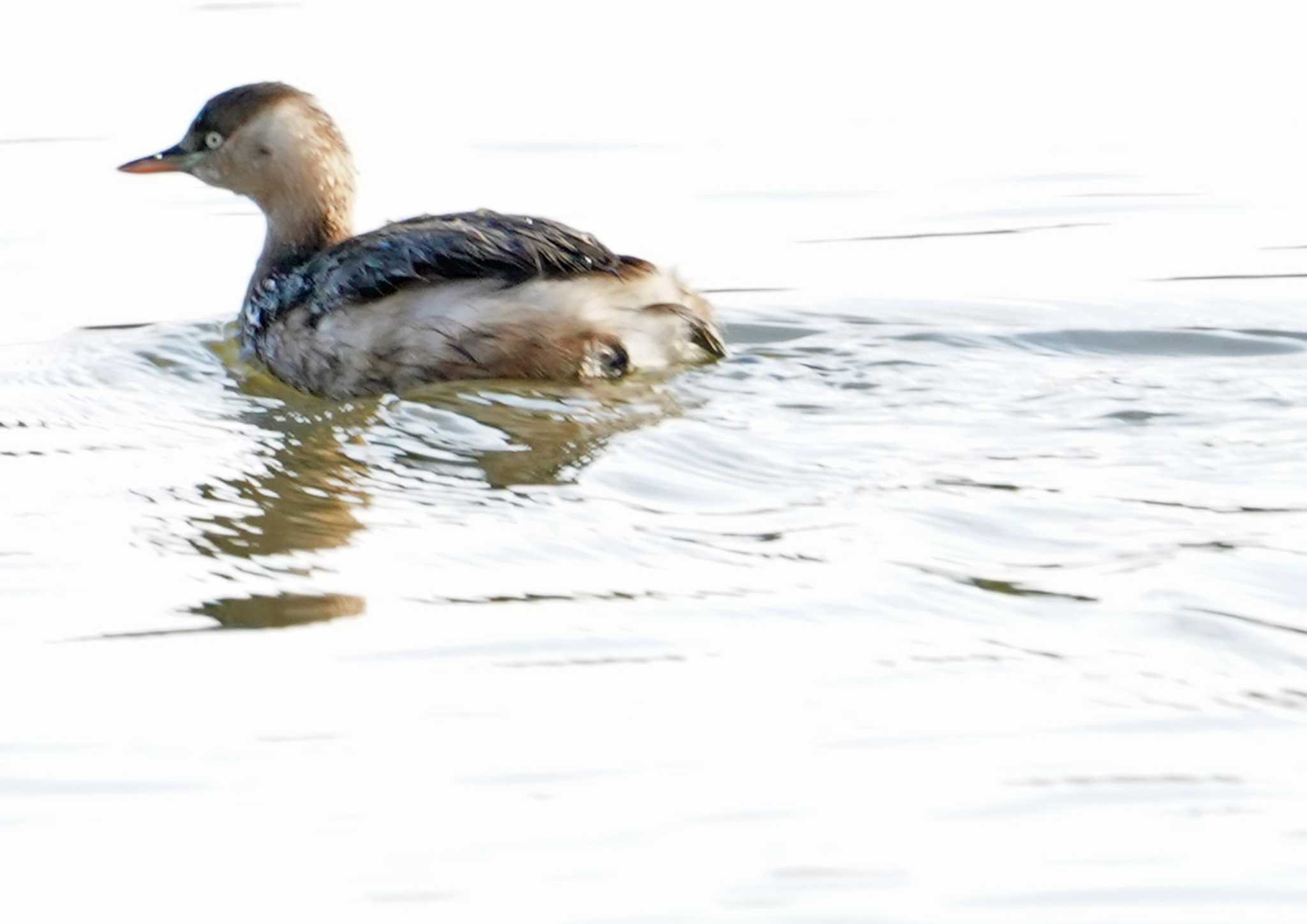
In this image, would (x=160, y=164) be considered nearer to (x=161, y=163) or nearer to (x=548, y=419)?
(x=161, y=163)

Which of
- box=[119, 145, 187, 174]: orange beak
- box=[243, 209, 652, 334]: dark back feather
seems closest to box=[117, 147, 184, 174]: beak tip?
box=[119, 145, 187, 174]: orange beak

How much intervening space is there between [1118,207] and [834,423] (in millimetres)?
3394

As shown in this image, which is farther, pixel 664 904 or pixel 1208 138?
pixel 1208 138

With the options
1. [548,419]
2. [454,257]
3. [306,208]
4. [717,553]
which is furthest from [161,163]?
[717,553]

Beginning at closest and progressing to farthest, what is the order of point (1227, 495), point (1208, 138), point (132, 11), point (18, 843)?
point (18, 843) → point (1227, 495) → point (1208, 138) → point (132, 11)


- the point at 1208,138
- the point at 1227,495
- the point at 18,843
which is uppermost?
the point at 1208,138

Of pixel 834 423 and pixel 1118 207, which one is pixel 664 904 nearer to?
pixel 834 423

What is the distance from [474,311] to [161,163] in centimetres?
176

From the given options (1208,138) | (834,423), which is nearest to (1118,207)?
(1208,138)

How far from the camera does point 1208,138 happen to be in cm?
1045

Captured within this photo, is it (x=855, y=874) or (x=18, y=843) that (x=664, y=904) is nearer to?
(x=855, y=874)

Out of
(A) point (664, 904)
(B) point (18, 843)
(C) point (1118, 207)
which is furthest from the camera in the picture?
(C) point (1118, 207)

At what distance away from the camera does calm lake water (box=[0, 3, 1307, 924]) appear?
4039mm

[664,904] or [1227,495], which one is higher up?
[1227,495]
